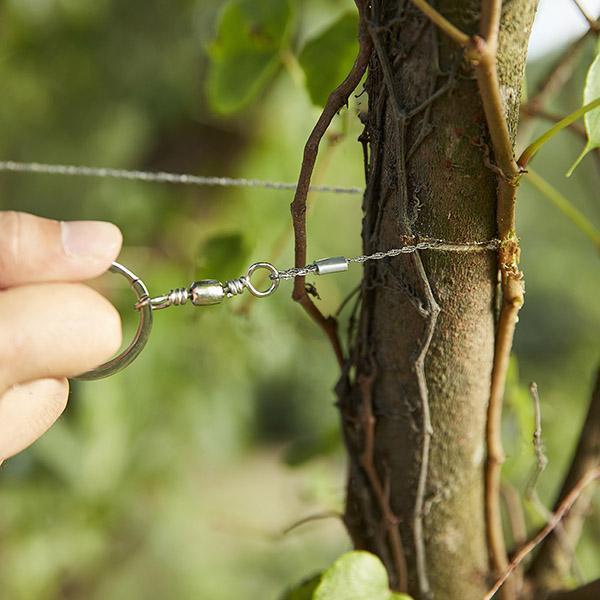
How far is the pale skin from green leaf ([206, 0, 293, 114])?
0.74 feet

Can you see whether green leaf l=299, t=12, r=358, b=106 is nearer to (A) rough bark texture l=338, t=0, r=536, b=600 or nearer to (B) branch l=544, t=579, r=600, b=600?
(A) rough bark texture l=338, t=0, r=536, b=600

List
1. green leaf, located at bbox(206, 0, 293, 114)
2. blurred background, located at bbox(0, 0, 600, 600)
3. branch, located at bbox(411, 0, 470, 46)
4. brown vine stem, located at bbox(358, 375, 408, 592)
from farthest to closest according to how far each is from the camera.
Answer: blurred background, located at bbox(0, 0, 600, 600) < green leaf, located at bbox(206, 0, 293, 114) < brown vine stem, located at bbox(358, 375, 408, 592) < branch, located at bbox(411, 0, 470, 46)

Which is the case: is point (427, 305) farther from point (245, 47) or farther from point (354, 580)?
point (245, 47)

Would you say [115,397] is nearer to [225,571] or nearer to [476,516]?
[225,571]

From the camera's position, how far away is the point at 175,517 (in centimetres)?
134

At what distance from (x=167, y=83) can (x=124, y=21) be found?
0.13 metres

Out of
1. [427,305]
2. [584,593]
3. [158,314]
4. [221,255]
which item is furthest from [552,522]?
[158,314]

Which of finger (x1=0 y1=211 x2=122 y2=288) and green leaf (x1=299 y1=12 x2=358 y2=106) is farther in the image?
green leaf (x1=299 y1=12 x2=358 y2=106)

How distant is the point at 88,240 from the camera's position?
0.25 meters

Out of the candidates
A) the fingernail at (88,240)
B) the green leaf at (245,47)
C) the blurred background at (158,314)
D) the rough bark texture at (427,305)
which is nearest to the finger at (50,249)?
the fingernail at (88,240)

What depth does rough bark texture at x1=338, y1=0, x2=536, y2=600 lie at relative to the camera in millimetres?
232

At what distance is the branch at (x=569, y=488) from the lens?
A: 0.38 metres

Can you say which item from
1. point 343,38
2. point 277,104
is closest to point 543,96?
point 343,38

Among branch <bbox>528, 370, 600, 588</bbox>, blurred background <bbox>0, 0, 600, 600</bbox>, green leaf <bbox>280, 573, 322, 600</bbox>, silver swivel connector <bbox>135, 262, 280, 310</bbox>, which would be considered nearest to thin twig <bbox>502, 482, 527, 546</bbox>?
branch <bbox>528, 370, 600, 588</bbox>
